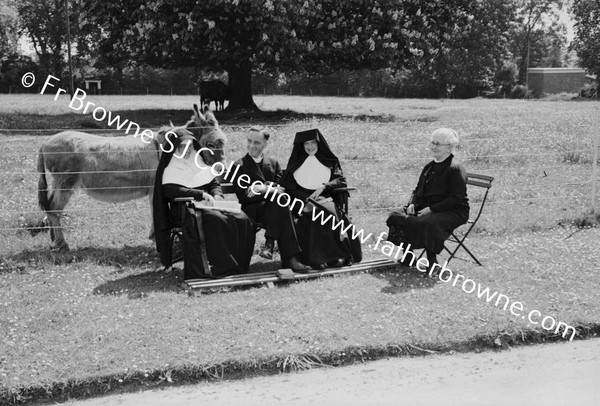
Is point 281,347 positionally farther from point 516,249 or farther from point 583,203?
point 583,203

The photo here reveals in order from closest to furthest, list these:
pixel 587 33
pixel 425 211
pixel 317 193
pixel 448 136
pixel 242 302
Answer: pixel 242 302 < pixel 448 136 < pixel 425 211 < pixel 317 193 < pixel 587 33

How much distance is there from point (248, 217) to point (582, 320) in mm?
3813

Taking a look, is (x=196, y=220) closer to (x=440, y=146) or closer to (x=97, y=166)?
(x=97, y=166)

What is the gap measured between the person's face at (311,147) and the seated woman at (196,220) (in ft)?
3.96

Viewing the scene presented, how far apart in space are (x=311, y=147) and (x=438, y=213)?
5.81 ft

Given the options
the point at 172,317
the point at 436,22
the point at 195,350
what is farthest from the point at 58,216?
the point at 436,22

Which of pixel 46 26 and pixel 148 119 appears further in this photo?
pixel 46 26

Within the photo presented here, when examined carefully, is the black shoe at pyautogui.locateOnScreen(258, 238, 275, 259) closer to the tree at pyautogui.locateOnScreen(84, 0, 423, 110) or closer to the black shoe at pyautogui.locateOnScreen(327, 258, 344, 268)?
the black shoe at pyautogui.locateOnScreen(327, 258, 344, 268)

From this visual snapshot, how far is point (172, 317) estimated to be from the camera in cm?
646

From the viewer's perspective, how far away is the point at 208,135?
8.63m

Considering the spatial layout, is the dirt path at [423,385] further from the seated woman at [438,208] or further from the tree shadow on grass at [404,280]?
the seated woman at [438,208]

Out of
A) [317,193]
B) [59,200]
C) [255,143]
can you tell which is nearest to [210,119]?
[255,143]

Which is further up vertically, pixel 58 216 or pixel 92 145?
pixel 92 145

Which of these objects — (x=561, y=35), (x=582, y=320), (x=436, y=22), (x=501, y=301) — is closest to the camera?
(x=582, y=320)
